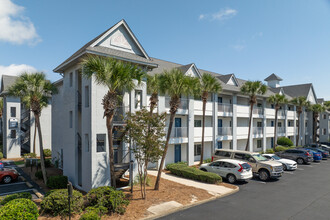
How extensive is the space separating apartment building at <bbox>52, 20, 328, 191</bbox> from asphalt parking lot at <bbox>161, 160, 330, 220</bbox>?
6.44 metres

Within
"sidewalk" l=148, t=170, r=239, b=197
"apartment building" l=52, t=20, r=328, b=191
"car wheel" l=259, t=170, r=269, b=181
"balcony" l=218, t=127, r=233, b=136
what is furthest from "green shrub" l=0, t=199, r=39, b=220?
"balcony" l=218, t=127, r=233, b=136

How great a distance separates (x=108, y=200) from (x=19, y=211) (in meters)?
3.83

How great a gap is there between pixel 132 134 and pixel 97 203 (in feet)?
13.1

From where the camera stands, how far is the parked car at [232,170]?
16.7 metres

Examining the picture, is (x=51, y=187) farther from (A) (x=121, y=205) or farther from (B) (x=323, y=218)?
(B) (x=323, y=218)

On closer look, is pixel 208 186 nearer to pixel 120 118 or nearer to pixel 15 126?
pixel 120 118

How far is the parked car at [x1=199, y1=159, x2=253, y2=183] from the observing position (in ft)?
54.9

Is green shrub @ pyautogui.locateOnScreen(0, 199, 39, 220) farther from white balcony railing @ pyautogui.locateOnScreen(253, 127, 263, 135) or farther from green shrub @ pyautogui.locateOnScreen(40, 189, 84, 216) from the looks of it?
white balcony railing @ pyautogui.locateOnScreen(253, 127, 263, 135)

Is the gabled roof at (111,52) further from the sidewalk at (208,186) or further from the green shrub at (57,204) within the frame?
the sidewalk at (208,186)

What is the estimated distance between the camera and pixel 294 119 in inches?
1635

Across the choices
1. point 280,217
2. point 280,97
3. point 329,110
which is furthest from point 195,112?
point 329,110

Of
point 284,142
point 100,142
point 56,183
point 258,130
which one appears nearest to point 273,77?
point 284,142

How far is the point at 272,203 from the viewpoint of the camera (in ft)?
41.8

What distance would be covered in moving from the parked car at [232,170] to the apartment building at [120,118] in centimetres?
540
